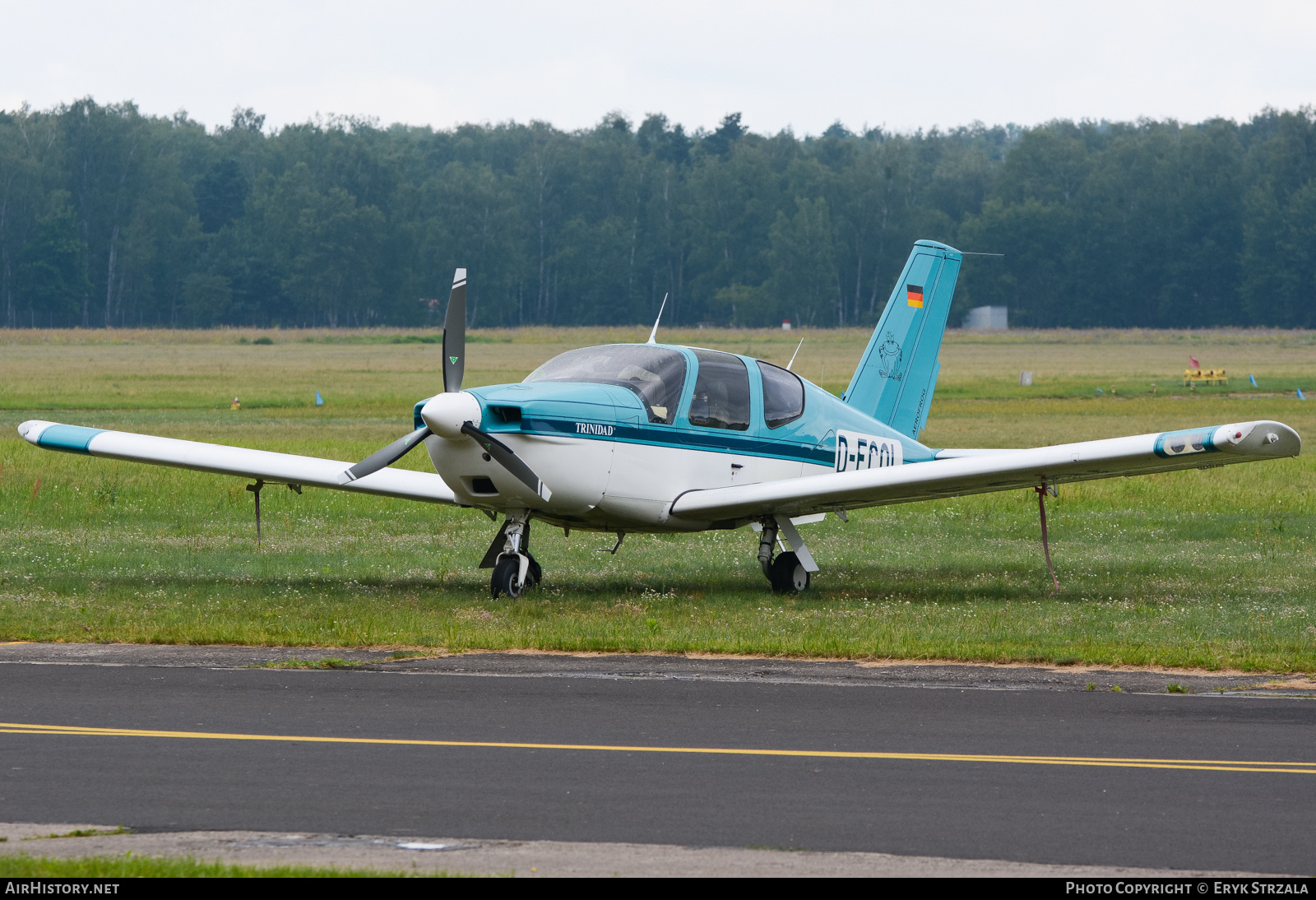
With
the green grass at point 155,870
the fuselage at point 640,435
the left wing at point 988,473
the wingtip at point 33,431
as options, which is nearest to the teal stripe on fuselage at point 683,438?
the fuselage at point 640,435

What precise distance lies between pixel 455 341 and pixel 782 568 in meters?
3.94

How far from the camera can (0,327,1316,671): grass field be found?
40.2 feet

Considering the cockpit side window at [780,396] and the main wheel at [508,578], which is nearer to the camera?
the main wheel at [508,578]

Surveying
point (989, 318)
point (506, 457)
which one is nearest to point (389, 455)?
point (506, 457)

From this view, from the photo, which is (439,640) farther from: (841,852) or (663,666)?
(841,852)

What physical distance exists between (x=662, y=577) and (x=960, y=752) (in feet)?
27.6

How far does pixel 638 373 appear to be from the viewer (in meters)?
14.4

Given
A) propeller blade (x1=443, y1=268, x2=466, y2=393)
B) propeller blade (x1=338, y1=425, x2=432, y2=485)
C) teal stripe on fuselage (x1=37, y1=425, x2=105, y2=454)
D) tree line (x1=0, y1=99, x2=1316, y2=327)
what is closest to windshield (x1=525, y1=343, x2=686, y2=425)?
propeller blade (x1=443, y1=268, x2=466, y2=393)

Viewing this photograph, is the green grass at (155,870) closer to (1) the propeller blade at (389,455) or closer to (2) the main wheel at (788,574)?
(1) the propeller blade at (389,455)

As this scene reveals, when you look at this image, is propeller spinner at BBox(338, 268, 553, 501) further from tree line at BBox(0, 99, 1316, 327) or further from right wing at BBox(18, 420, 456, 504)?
tree line at BBox(0, 99, 1316, 327)

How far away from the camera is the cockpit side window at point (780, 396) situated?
15.2 m

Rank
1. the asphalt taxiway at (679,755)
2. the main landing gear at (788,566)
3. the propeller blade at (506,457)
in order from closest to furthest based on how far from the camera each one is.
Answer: the asphalt taxiway at (679,755) → the propeller blade at (506,457) → the main landing gear at (788,566)

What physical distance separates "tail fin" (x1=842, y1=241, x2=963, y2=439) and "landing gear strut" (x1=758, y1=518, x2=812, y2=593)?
2747mm
